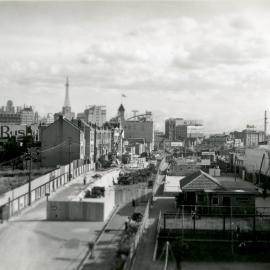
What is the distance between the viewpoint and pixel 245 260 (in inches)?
1025

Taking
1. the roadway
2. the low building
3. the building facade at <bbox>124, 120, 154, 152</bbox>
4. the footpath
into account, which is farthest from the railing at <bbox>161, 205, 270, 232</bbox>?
the building facade at <bbox>124, 120, 154, 152</bbox>

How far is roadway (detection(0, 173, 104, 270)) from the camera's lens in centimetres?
2110

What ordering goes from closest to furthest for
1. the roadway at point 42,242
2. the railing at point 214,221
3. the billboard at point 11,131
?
the roadway at point 42,242, the railing at point 214,221, the billboard at point 11,131

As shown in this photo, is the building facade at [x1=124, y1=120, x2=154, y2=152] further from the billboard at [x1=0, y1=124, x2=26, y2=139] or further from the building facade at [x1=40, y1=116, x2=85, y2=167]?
the building facade at [x1=40, y1=116, x2=85, y2=167]

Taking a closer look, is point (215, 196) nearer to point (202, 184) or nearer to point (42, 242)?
point (202, 184)

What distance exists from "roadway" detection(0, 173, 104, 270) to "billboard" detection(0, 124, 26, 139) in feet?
192

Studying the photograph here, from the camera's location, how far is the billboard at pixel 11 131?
292ft

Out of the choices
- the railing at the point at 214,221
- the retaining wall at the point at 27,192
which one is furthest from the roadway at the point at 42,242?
the railing at the point at 214,221

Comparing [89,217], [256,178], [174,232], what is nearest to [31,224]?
[89,217]

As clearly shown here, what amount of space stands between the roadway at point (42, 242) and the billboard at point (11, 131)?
58.6m

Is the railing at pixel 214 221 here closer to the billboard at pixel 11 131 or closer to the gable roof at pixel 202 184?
the gable roof at pixel 202 184

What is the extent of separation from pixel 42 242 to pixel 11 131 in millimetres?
71295

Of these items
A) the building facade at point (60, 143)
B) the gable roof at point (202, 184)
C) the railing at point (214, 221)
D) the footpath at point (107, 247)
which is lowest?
the footpath at point (107, 247)

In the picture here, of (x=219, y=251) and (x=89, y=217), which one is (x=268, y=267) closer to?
(x=219, y=251)
